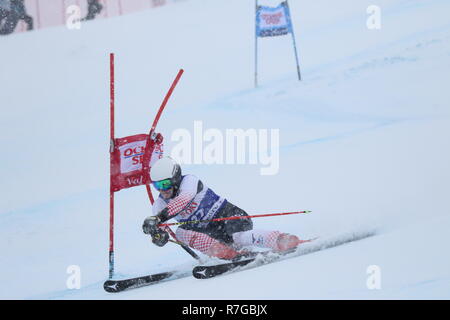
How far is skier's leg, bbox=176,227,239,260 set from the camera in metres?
3.72

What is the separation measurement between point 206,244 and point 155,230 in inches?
14.2

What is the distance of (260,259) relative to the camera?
3.78 m

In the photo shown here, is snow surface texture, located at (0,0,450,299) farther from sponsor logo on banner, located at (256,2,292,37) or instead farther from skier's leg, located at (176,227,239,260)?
skier's leg, located at (176,227,239,260)

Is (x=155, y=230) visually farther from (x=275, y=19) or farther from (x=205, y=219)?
(x=275, y=19)

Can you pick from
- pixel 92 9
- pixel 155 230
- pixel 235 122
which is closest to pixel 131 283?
pixel 155 230

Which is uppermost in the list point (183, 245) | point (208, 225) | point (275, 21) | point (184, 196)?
point (275, 21)

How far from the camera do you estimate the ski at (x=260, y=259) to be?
3703mm

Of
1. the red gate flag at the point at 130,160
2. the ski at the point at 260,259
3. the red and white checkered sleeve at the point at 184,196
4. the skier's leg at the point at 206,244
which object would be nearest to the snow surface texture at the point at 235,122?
the ski at the point at 260,259

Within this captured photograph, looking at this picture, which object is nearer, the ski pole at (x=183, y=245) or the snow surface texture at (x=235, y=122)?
the ski pole at (x=183, y=245)

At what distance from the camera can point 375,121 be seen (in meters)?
4.48

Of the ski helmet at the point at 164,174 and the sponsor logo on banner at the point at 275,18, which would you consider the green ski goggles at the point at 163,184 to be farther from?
the sponsor logo on banner at the point at 275,18

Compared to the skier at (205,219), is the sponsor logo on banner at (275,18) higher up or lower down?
higher up

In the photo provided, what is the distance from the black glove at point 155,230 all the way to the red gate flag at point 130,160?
0.45 meters
